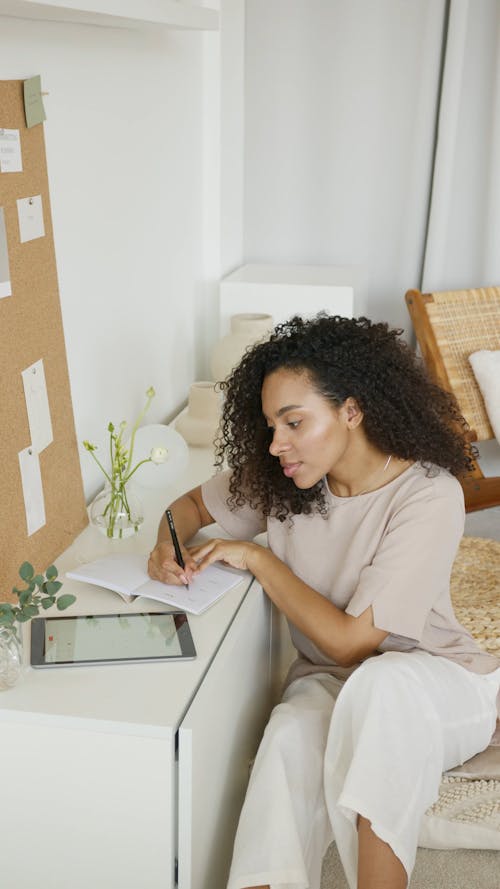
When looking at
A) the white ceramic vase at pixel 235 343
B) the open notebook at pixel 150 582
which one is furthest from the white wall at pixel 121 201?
the open notebook at pixel 150 582

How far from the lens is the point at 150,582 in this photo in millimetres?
1521

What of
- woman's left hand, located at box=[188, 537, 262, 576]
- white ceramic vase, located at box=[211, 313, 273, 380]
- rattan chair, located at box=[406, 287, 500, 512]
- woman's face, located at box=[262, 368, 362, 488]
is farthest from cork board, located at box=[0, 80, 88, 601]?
rattan chair, located at box=[406, 287, 500, 512]

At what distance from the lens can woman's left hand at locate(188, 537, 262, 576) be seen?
1.56 meters

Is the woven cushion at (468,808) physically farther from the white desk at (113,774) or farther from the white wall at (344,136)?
the white wall at (344,136)

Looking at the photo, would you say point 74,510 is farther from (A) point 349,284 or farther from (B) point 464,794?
(A) point 349,284

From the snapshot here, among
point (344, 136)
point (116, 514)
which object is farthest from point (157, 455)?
point (344, 136)

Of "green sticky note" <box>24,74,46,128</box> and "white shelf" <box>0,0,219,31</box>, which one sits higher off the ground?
"white shelf" <box>0,0,219,31</box>

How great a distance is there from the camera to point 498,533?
313cm

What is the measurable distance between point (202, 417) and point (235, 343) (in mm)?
242

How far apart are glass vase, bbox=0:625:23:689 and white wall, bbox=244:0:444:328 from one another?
1951mm

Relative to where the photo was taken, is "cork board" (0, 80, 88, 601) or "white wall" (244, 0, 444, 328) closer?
"cork board" (0, 80, 88, 601)

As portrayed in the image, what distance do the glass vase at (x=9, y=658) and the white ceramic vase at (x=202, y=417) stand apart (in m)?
1.04

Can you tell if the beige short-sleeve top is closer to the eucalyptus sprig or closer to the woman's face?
the woman's face

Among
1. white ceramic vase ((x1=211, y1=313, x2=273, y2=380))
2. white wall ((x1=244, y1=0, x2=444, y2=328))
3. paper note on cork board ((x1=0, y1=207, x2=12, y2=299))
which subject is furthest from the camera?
white wall ((x1=244, y1=0, x2=444, y2=328))
